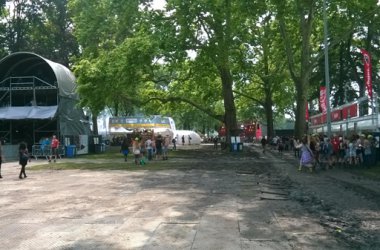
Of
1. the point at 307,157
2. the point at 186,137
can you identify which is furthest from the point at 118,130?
the point at 307,157

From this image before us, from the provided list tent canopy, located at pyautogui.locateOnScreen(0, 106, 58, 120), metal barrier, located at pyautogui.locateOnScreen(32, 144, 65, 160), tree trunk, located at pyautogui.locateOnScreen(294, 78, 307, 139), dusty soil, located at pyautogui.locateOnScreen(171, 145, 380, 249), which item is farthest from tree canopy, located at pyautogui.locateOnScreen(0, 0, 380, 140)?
dusty soil, located at pyautogui.locateOnScreen(171, 145, 380, 249)

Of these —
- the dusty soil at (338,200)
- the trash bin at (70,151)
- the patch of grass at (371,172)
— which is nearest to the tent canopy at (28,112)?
the trash bin at (70,151)

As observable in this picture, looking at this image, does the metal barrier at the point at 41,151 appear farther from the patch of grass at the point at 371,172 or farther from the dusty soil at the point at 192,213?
the patch of grass at the point at 371,172

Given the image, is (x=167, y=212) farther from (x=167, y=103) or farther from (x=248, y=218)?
(x=167, y=103)

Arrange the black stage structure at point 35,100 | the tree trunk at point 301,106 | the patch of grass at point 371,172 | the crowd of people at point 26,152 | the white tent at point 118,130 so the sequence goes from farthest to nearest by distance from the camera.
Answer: the white tent at point 118,130 < the black stage structure at point 35,100 < the tree trunk at point 301,106 < the crowd of people at point 26,152 < the patch of grass at point 371,172

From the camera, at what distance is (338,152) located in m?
26.1

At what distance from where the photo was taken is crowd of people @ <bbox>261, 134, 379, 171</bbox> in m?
23.2

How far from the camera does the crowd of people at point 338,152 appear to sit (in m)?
23.2

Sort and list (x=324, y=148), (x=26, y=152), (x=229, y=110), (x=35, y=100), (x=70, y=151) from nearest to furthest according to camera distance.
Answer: (x=26, y=152) < (x=324, y=148) < (x=70, y=151) < (x=35, y=100) < (x=229, y=110)

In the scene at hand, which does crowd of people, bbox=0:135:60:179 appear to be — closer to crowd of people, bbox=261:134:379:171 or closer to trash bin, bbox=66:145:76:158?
trash bin, bbox=66:145:76:158

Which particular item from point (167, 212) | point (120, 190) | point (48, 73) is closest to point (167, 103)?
point (48, 73)

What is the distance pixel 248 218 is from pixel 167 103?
123 ft

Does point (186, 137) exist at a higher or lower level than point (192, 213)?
higher

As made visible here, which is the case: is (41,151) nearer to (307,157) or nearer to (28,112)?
(28,112)
